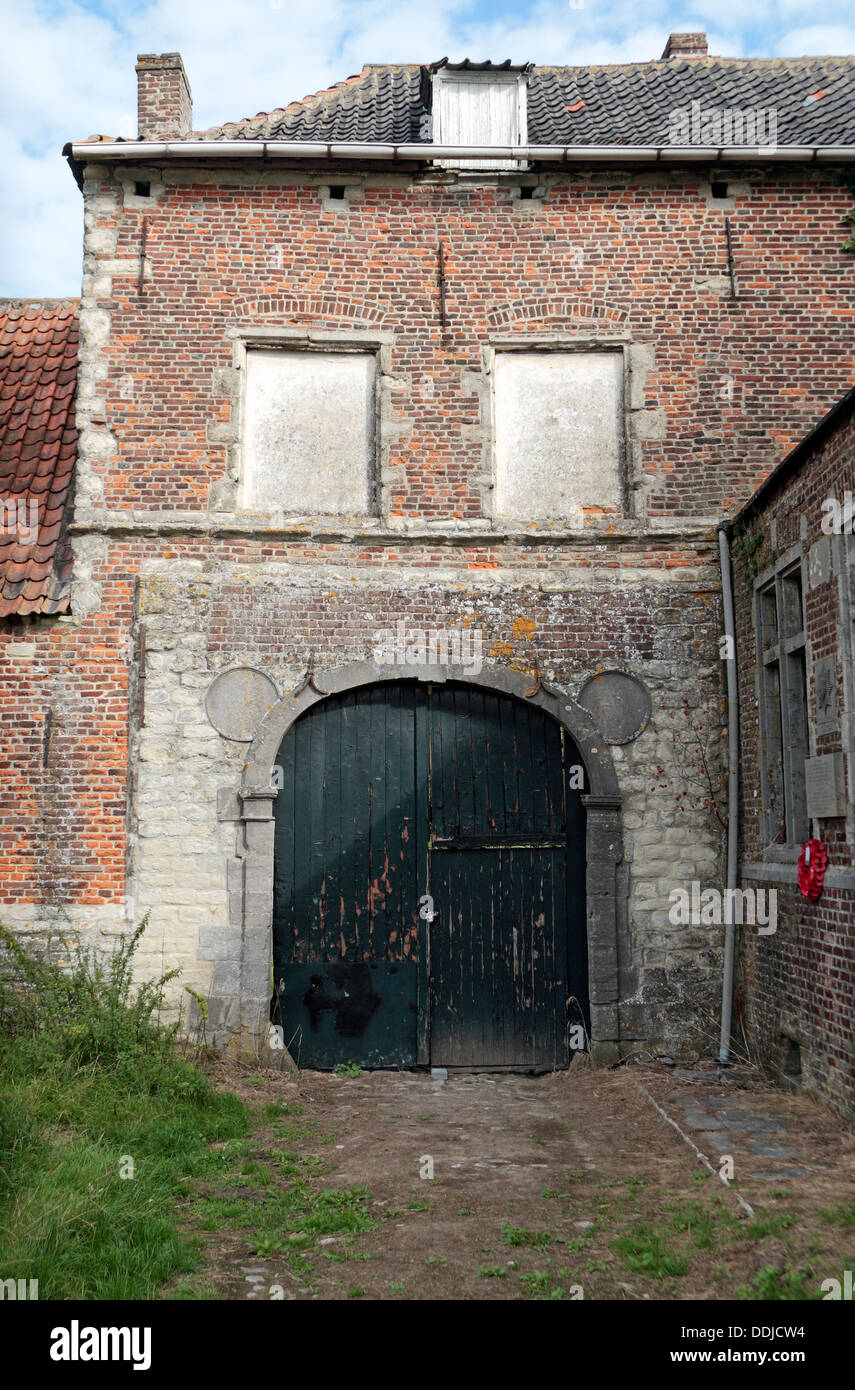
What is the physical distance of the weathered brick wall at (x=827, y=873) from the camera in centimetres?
627

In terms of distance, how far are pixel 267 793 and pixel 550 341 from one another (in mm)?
4297

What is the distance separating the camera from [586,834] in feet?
27.4

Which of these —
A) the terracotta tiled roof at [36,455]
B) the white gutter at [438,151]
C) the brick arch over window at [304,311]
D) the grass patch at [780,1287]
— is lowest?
the grass patch at [780,1287]

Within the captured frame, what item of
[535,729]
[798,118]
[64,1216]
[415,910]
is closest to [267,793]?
[415,910]

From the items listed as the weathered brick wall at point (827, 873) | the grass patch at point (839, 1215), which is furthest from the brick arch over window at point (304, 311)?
the grass patch at point (839, 1215)

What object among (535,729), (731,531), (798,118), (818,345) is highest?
(798,118)

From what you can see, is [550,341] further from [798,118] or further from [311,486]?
[798,118]

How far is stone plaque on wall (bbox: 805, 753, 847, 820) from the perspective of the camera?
6.31 m

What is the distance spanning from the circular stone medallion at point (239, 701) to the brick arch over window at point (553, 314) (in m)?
3.49

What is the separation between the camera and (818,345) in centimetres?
890

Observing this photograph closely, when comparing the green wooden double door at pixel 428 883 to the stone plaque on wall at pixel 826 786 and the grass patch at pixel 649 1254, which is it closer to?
the stone plaque on wall at pixel 826 786

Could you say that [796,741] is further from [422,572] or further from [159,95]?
[159,95]

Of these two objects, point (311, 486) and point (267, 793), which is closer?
point (267, 793)

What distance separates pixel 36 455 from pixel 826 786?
6.73m
